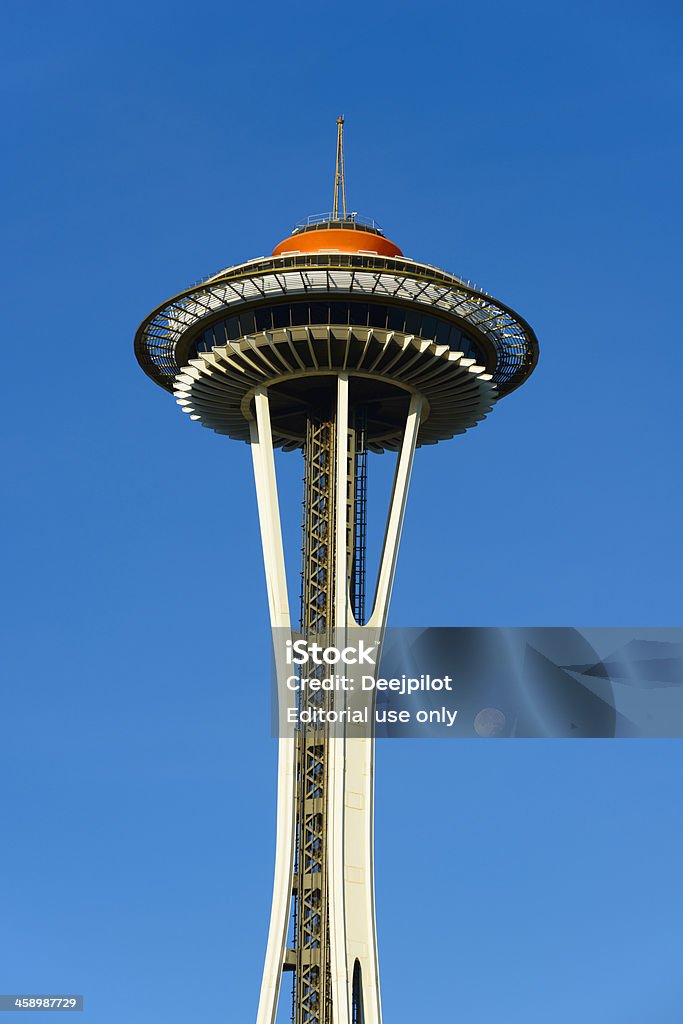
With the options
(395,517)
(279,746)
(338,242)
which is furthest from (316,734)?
(338,242)

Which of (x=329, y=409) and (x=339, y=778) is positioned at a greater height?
(x=329, y=409)

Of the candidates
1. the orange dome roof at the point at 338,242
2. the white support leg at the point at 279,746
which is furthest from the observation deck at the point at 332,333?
the white support leg at the point at 279,746

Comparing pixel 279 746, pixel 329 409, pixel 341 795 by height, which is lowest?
pixel 341 795

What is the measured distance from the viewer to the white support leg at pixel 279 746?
→ 9869 cm

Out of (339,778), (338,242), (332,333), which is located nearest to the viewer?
(339,778)

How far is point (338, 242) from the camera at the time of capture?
109 metres

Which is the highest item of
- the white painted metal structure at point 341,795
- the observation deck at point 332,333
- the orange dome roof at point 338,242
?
the orange dome roof at point 338,242

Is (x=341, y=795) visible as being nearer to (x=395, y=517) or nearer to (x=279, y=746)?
(x=279, y=746)

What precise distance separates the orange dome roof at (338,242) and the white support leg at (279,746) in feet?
24.5

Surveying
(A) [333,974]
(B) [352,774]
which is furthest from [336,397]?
(A) [333,974]

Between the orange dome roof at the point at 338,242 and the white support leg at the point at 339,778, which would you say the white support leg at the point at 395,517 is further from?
the orange dome roof at the point at 338,242

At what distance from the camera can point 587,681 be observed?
327 ft

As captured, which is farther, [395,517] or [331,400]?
[331,400]

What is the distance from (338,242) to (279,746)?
25.2 m
